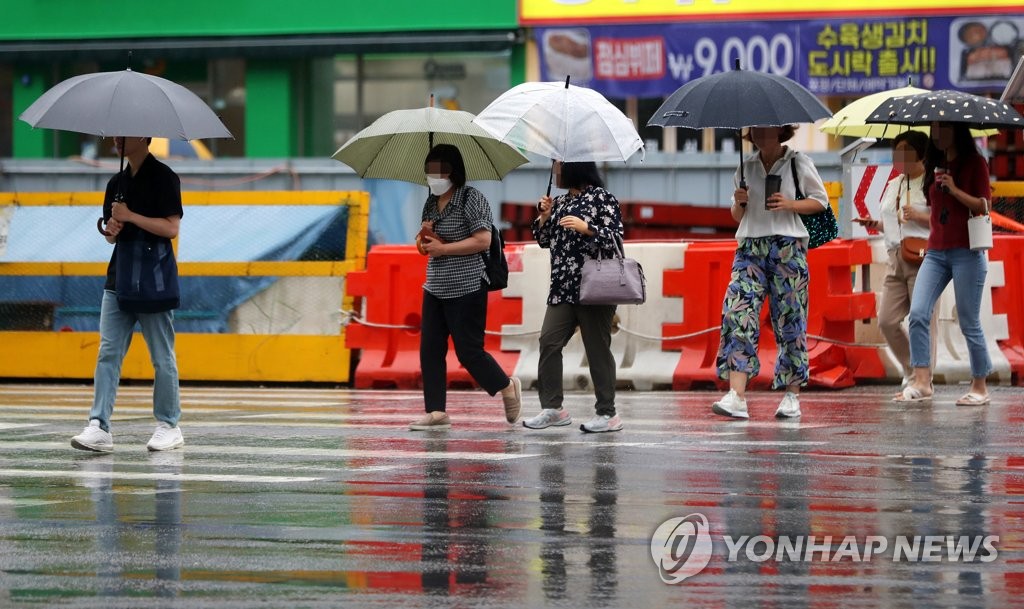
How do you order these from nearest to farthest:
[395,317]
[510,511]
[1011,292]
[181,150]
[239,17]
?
[510,511]
[1011,292]
[395,317]
[239,17]
[181,150]

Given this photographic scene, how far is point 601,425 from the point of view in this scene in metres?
10.2

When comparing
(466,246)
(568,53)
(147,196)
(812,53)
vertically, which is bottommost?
(466,246)

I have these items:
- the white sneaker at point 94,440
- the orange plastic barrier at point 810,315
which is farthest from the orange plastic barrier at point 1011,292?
the white sneaker at point 94,440

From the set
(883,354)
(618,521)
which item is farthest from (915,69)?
(618,521)

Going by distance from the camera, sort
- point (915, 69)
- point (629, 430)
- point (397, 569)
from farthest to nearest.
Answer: point (915, 69), point (629, 430), point (397, 569)

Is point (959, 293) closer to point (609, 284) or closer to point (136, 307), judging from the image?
point (609, 284)

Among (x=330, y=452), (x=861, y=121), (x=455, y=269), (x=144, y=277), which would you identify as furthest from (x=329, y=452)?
(x=861, y=121)

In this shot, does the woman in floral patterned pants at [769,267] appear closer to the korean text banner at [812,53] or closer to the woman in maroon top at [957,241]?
the woman in maroon top at [957,241]

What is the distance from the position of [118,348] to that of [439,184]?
88.3 inches

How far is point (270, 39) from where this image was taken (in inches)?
1204

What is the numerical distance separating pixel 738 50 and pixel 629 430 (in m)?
18.8

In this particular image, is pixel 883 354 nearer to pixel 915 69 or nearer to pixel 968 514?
pixel 968 514

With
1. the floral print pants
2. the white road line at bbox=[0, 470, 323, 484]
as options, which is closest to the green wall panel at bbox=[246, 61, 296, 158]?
the floral print pants

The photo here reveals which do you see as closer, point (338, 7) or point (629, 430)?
point (629, 430)
